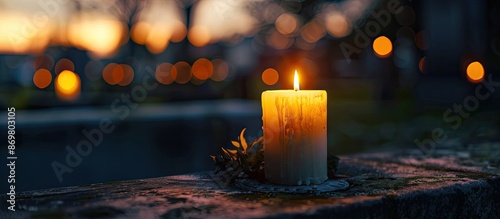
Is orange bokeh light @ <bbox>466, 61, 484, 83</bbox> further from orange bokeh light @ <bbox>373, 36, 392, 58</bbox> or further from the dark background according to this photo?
orange bokeh light @ <bbox>373, 36, 392, 58</bbox>

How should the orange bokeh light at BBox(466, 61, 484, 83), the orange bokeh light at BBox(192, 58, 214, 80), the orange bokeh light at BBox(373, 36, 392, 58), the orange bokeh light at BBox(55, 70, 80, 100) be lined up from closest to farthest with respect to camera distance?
the orange bokeh light at BBox(466, 61, 484, 83)
the orange bokeh light at BBox(55, 70, 80, 100)
the orange bokeh light at BBox(373, 36, 392, 58)
the orange bokeh light at BBox(192, 58, 214, 80)

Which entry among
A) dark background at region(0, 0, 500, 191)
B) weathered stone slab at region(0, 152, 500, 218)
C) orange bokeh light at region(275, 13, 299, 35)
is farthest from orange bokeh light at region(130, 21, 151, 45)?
weathered stone slab at region(0, 152, 500, 218)

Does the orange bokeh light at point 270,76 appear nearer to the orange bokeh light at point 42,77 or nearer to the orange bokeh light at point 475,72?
the orange bokeh light at point 42,77

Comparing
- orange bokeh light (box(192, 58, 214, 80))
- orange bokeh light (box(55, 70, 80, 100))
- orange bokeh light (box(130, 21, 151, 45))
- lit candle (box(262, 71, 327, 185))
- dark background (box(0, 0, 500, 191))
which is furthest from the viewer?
orange bokeh light (box(192, 58, 214, 80))

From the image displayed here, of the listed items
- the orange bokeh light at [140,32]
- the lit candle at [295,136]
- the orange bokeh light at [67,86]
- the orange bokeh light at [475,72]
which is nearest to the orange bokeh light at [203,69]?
the orange bokeh light at [140,32]

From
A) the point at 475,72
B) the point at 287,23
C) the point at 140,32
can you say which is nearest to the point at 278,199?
the point at 475,72

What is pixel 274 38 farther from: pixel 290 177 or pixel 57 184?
pixel 290 177
